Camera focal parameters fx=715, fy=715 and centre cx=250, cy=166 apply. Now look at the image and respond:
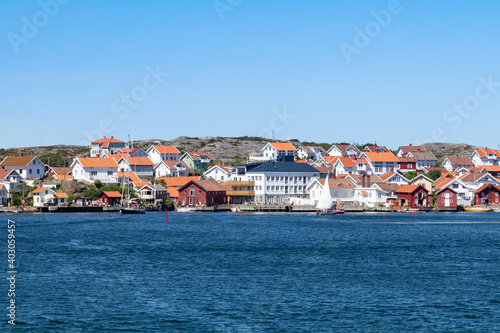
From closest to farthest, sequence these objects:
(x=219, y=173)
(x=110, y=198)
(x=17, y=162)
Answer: (x=110, y=198), (x=17, y=162), (x=219, y=173)

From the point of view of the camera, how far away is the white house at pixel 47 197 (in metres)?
122

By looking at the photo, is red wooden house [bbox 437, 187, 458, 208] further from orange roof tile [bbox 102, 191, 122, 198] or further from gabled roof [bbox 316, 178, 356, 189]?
orange roof tile [bbox 102, 191, 122, 198]

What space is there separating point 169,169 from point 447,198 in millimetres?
59119

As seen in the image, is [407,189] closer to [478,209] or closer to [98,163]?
[478,209]

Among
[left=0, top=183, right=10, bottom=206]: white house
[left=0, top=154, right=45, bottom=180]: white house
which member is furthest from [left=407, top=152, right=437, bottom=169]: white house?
[left=0, top=183, right=10, bottom=206]: white house

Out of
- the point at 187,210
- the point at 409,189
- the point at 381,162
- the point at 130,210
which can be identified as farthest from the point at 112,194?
the point at 381,162

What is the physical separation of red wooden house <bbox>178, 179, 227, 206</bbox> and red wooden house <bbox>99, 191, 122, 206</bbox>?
11.2 meters

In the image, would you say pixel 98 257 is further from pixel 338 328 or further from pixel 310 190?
pixel 310 190

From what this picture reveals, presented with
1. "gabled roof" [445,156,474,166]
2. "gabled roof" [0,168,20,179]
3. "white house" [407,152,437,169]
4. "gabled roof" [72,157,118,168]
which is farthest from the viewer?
"white house" [407,152,437,169]

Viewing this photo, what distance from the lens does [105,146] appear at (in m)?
180

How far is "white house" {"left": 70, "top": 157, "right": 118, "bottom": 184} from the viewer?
136 meters

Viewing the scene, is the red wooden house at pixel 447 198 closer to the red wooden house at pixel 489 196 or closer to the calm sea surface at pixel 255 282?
the red wooden house at pixel 489 196

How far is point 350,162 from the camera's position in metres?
162

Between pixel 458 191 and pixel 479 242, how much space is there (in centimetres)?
6625
